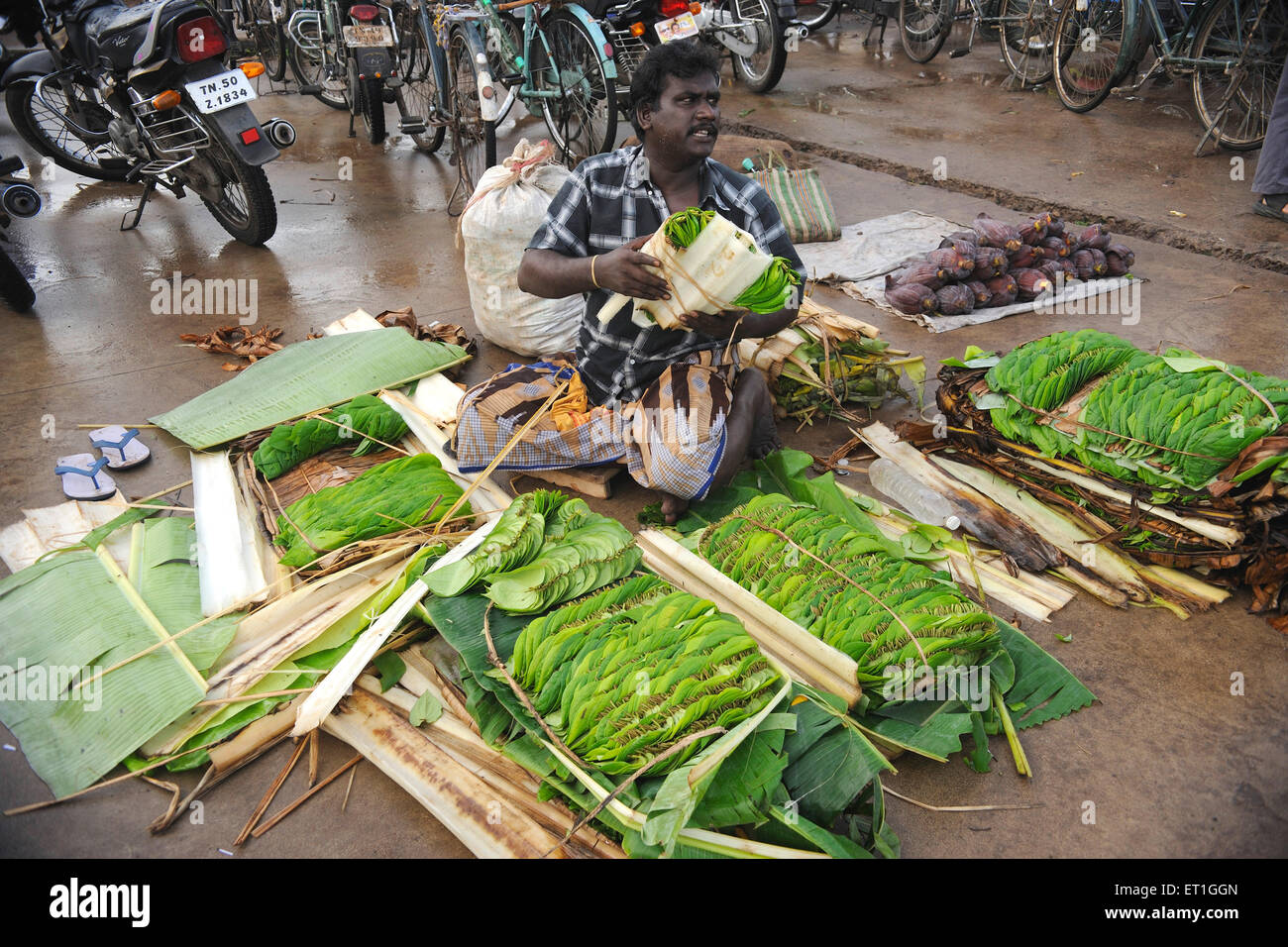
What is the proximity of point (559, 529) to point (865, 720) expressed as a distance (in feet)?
3.08

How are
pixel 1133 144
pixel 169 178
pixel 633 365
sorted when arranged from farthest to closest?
pixel 1133 144, pixel 169 178, pixel 633 365

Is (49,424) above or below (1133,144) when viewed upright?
below

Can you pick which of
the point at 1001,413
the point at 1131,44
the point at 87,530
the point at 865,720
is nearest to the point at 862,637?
the point at 865,720

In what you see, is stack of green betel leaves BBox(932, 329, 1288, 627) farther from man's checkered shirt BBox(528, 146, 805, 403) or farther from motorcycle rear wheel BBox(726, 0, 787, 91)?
motorcycle rear wheel BBox(726, 0, 787, 91)

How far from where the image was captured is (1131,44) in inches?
254

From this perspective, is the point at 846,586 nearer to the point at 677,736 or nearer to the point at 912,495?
the point at 677,736

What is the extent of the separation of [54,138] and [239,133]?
256 cm

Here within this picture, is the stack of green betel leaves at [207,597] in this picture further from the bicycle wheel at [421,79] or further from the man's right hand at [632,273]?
the bicycle wheel at [421,79]

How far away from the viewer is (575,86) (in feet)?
18.5

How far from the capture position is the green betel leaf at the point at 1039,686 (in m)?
2.18

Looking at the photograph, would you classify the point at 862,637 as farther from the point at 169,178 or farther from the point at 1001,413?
the point at 169,178

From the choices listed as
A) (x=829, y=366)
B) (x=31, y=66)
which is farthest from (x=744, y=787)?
(x=31, y=66)

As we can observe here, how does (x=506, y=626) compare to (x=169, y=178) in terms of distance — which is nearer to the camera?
(x=506, y=626)
